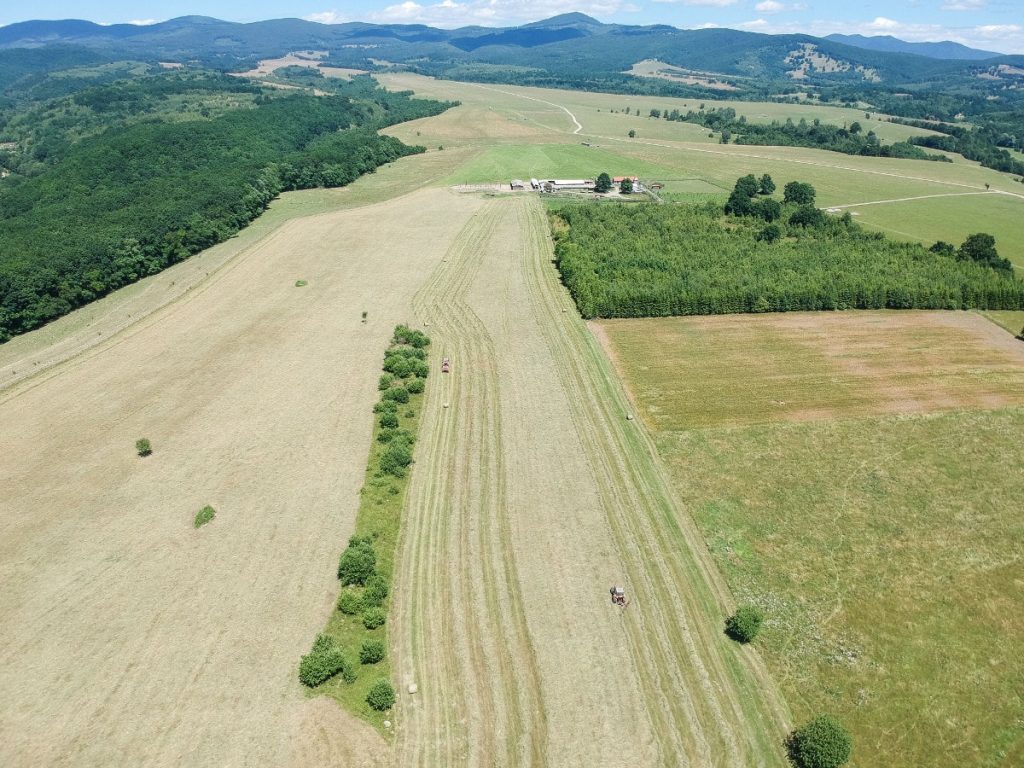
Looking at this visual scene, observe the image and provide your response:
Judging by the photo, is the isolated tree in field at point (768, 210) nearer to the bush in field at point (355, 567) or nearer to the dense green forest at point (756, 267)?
the dense green forest at point (756, 267)

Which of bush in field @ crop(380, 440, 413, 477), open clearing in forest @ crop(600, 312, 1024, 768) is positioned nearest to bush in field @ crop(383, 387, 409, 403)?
bush in field @ crop(380, 440, 413, 477)

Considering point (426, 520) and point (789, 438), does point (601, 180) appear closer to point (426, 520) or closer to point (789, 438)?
point (789, 438)

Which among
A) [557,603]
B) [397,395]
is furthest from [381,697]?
[397,395]

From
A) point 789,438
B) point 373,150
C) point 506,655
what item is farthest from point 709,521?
point 373,150

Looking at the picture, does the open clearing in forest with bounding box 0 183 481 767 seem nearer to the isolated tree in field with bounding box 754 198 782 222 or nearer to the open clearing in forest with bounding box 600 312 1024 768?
the open clearing in forest with bounding box 600 312 1024 768

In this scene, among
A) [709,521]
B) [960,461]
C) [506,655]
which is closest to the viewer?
[506,655]

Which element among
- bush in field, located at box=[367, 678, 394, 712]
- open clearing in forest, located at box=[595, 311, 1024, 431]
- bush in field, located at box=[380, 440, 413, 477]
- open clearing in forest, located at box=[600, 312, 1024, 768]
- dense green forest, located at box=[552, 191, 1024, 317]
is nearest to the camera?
bush in field, located at box=[367, 678, 394, 712]
